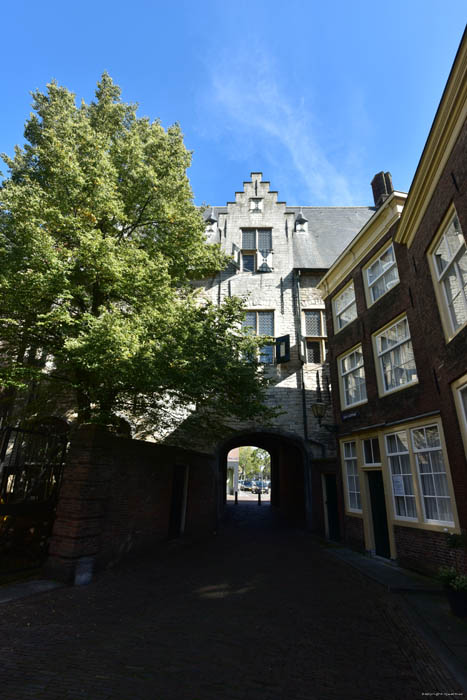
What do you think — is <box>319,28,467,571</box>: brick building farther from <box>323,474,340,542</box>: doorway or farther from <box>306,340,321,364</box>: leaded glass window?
<box>306,340,321,364</box>: leaded glass window

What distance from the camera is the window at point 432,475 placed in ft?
25.5

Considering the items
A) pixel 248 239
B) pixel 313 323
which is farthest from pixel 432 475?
pixel 248 239

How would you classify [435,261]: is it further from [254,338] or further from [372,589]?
[372,589]

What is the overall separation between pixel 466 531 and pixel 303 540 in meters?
7.33

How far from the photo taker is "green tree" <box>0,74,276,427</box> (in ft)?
24.1

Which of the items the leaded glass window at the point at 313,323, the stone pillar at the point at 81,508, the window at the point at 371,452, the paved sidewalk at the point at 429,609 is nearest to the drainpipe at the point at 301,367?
the leaded glass window at the point at 313,323

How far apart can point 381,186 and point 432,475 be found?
49.5 ft

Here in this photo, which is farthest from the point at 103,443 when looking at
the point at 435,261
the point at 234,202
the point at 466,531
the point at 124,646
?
the point at 234,202

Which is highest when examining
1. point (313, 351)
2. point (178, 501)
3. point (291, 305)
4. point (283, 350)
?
point (291, 305)

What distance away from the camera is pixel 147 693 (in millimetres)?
3230

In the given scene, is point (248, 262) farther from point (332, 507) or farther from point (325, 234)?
point (332, 507)

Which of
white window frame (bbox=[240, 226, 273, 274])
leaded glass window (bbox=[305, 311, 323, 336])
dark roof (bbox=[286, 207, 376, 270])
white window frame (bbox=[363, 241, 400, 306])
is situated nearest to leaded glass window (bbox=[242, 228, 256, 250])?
white window frame (bbox=[240, 226, 273, 274])

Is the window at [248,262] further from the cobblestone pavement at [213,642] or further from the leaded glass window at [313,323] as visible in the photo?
the cobblestone pavement at [213,642]

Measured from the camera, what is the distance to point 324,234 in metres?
20.3
